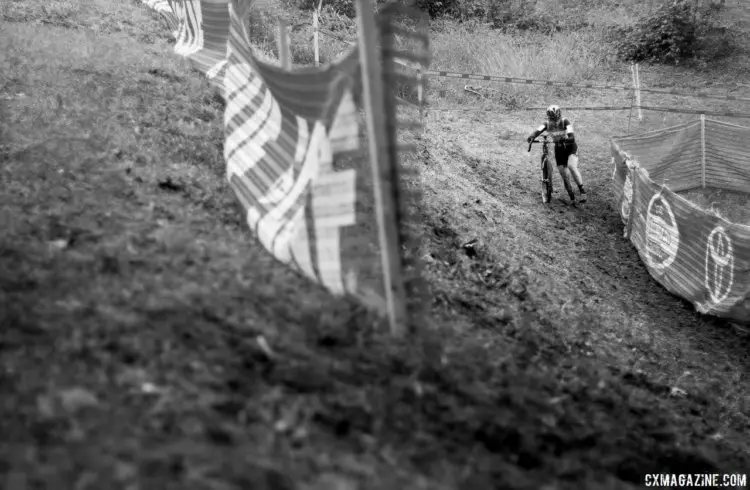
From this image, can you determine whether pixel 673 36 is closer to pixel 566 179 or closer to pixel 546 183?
pixel 566 179

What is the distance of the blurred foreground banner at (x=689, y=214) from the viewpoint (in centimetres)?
812

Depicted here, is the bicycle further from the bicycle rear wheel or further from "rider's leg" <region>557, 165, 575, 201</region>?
"rider's leg" <region>557, 165, 575, 201</region>

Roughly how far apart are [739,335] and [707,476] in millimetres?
4521

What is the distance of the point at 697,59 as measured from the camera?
77.4 ft

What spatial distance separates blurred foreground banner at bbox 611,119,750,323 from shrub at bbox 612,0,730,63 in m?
12.0

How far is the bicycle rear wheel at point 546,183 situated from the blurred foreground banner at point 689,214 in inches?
49.6

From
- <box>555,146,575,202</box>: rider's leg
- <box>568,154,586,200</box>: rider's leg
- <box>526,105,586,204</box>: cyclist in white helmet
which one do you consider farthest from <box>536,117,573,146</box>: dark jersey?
<box>568,154,586,200</box>: rider's leg

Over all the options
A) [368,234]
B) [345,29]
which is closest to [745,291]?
[368,234]

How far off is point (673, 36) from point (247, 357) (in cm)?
2453

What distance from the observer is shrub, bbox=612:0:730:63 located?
23844 millimetres

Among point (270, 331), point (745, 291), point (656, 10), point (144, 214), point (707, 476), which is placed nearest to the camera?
point (270, 331)

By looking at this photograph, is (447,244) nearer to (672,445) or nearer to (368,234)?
(368,234)

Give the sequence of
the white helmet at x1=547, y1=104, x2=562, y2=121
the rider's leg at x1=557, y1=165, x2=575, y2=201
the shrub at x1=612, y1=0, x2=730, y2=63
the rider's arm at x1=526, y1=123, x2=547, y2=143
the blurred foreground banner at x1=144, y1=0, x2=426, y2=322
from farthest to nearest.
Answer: the shrub at x1=612, y1=0, x2=730, y2=63 → the rider's leg at x1=557, y1=165, x2=575, y2=201 → the white helmet at x1=547, y1=104, x2=562, y2=121 → the rider's arm at x1=526, y1=123, x2=547, y2=143 → the blurred foreground banner at x1=144, y1=0, x2=426, y2=322

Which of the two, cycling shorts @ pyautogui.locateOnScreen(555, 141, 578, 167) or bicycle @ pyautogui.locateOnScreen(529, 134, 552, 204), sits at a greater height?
cycling shorts @ pyautogui.locateOnScreen(555, 141, 578, 167)
